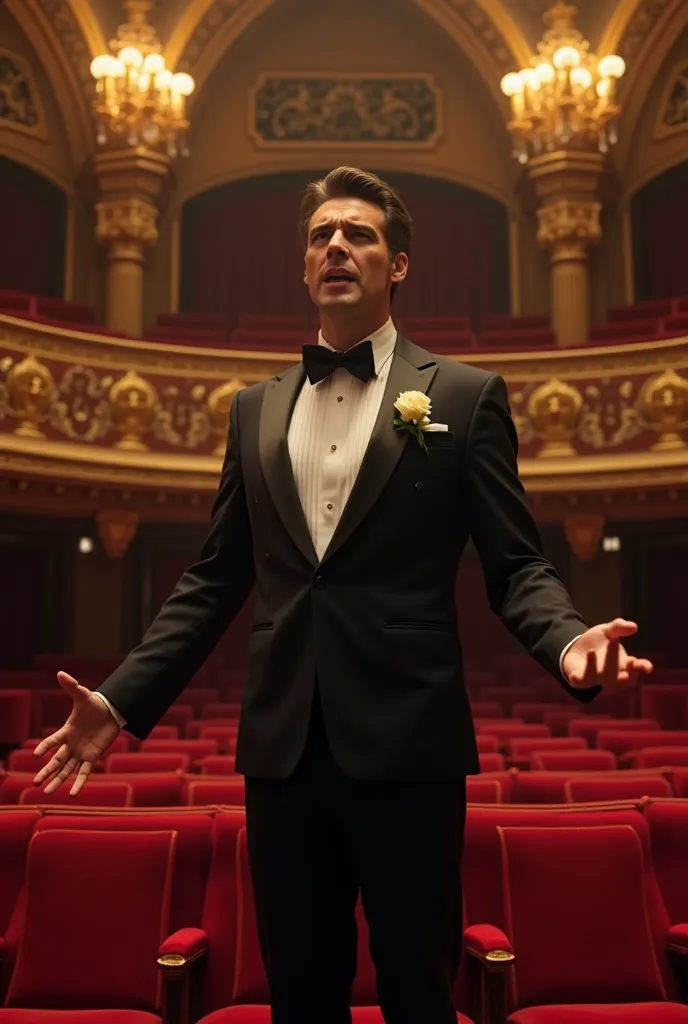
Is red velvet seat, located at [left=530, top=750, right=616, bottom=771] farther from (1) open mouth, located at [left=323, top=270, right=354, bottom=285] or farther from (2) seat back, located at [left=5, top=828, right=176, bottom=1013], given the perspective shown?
(1) open mouth, located at [left=323, top=270, right=354, bottom=285]

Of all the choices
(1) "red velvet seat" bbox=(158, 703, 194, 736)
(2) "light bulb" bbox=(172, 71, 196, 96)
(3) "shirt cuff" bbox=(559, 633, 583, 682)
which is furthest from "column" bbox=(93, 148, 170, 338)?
(3) "shirt cuff" bbox=(559, 633, 583, 682)

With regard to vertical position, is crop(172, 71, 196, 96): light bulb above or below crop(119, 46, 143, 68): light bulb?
below

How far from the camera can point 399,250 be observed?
1355 millimetres

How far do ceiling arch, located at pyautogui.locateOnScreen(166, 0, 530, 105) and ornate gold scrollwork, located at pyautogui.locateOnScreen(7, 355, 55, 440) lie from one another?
4222mm

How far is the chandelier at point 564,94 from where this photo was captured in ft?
31.4

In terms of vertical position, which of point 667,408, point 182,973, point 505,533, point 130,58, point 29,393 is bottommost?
point 182,973

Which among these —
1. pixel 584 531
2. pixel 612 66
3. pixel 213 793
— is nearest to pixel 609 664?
pixel 213 793

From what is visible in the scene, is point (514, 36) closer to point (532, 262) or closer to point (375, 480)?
point (532, 262)

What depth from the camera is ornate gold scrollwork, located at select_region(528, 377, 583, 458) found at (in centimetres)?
834

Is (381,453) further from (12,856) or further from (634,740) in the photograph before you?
(634,740)

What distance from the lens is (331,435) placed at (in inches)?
52.0

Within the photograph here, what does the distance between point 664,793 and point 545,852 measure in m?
1.13

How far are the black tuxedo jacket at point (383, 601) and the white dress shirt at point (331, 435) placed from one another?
0.07 ft

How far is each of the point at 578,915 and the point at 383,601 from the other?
1.17m
